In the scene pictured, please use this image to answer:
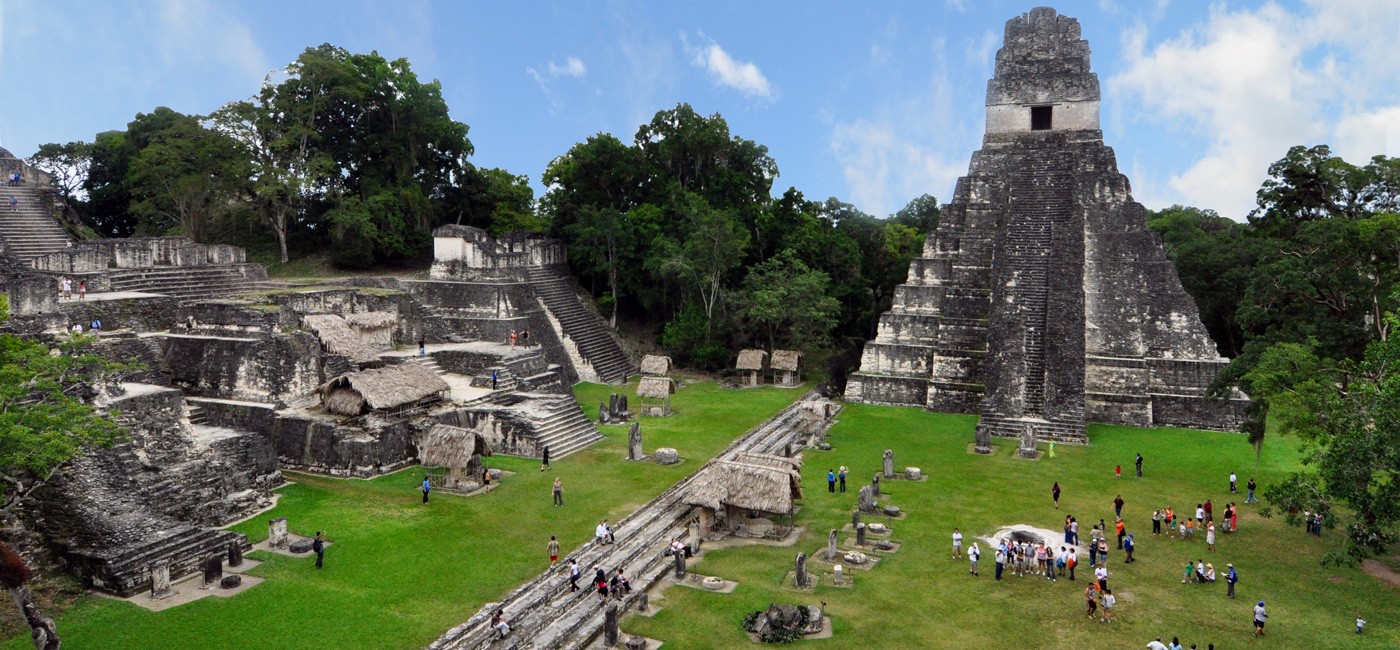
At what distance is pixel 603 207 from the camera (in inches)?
1399

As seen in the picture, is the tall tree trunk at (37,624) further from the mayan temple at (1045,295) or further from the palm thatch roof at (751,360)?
the palm thatch roof at (751,360)

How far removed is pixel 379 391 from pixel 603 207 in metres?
17.8

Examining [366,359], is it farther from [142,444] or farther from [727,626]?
[727,626]

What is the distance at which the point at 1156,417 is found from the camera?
79.2ft

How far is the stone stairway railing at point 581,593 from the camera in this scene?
11398mm

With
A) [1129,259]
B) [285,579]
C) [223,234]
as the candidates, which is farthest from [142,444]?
[1129,259]

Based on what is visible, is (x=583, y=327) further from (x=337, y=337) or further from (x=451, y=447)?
(x=451, y=447)

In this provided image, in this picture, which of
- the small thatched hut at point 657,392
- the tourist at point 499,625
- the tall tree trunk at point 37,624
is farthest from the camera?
the small thatched hut at point 657,392

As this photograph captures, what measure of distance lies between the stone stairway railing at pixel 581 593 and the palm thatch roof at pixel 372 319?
38.4ft

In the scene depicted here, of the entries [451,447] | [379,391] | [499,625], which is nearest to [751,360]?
[379,391]

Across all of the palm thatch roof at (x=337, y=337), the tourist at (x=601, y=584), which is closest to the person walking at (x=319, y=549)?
the tourist at (x=601, y=584)

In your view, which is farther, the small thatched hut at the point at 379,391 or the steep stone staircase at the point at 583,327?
the steep stone staircase at the point at 583,327

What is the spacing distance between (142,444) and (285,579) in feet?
14.3

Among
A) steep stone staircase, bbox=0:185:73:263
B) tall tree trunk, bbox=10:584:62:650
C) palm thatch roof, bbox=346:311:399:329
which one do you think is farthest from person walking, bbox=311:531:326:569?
steep stone staircase, bbox=0:185:73:263
